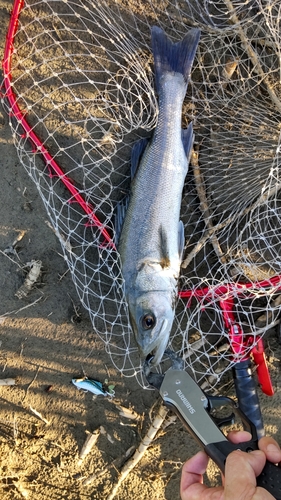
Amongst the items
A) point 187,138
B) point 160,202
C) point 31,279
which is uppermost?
point 187,138

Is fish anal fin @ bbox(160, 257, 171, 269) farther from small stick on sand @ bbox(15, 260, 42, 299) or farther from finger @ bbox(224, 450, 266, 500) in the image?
finger @ bbox(224, 450, 266, 500)

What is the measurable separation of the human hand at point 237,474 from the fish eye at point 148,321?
1015 mm

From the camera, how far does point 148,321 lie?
126 inches

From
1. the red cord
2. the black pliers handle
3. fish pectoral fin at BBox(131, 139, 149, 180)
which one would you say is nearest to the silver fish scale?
fish pectoral fin at BBox(131, 139, 149, 180)

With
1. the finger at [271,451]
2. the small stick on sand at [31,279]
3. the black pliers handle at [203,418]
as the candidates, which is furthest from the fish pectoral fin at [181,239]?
the finger at [271,451]

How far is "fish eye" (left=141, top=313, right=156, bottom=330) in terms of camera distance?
3189mm

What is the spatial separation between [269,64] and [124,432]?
354cm

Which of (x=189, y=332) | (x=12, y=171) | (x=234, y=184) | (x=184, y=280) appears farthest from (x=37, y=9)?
(x=189, y=332)

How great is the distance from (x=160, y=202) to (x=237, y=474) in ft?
6.53

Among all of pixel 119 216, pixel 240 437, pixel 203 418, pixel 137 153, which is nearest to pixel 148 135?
pixel 137 153

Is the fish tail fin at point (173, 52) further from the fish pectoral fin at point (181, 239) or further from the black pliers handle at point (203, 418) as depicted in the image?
the black pliers handle at point (203, 418)

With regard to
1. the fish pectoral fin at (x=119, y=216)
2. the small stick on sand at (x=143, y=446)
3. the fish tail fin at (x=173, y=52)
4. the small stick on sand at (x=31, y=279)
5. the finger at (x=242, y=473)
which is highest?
the fish tail fin at (x=173, y=52)

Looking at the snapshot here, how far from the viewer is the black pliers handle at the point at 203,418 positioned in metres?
2.07

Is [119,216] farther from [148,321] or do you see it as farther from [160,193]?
[148,321]
